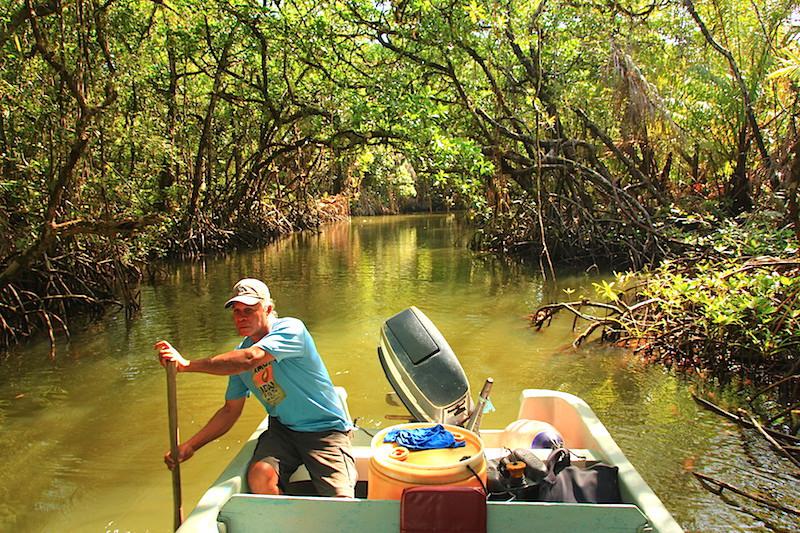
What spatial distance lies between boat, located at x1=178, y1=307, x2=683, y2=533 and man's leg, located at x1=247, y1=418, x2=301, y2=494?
0.23 ft

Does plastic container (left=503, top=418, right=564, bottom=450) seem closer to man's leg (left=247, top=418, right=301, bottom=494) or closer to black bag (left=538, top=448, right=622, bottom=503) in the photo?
black bag (left=538, top=448, right=622, bottom=503)

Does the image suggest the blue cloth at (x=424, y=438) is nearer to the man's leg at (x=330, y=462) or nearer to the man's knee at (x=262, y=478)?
the man's leg at (x=330, y=462)

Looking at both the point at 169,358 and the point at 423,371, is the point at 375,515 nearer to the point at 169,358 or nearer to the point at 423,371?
the point at 169,358

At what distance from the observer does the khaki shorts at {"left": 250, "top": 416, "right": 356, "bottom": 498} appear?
301 cm

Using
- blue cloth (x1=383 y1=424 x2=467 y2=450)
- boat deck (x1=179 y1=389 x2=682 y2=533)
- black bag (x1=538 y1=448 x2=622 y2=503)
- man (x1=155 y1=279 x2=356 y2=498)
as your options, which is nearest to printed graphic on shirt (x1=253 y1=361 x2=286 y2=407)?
man (x1=155 y1=279 x2=356 y2=498)

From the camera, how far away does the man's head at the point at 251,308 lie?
3.18 meters

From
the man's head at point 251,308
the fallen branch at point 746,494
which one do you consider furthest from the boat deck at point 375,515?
the fallen branch at point 746,494

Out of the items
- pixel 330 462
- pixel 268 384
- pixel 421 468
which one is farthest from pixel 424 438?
pixel 268 384

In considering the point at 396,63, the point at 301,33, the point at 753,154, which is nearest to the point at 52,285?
the point at 301,33

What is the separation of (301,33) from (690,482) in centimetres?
1013

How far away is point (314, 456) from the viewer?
306 centimetres

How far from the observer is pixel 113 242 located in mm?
8984

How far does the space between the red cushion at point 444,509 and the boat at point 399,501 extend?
0.06m

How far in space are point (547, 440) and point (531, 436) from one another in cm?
12
